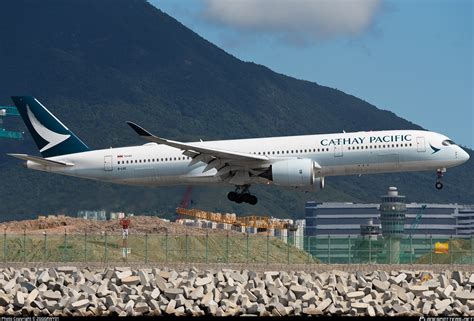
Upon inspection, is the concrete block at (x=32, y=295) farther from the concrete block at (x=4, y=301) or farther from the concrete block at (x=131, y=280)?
the concrete block at (x=131, y=280)

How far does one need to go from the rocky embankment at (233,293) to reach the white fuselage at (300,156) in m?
16.3

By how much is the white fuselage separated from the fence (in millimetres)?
5672

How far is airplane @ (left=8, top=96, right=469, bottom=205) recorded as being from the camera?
2468 inches

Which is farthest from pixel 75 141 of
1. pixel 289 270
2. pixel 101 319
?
pixel 101 319

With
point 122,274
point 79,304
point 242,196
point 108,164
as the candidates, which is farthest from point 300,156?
point 79,304

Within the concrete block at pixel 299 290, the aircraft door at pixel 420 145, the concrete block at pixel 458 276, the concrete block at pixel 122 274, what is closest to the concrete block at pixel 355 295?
the concrete block at pixel 299 290

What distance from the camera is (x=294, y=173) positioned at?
62844 millimetres

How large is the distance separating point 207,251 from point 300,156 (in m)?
11.1

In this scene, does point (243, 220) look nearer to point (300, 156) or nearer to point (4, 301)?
point (300, 156)

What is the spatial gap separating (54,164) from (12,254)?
13.0 m

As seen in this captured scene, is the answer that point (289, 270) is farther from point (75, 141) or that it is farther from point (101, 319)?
point (75, 141)

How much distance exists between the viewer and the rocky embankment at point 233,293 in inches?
1695

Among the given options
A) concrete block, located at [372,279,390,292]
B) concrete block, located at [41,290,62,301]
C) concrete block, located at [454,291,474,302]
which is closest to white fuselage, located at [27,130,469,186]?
concrete block, located at [372,279,390,292]

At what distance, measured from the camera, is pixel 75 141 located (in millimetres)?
70125
